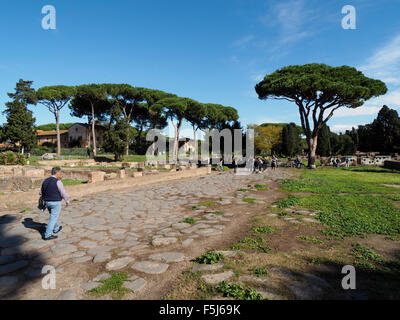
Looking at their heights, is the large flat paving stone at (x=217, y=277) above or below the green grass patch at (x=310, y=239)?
above

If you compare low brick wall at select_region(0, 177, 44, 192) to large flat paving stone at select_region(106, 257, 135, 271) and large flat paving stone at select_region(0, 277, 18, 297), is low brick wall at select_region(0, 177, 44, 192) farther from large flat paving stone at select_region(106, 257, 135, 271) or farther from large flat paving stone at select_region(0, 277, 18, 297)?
large flat paving stone at select_region(106, 257, 135, 271)

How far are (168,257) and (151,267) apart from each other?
1.11 feet

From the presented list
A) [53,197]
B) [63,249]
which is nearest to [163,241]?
[63,249]

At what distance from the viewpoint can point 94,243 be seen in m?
3.83

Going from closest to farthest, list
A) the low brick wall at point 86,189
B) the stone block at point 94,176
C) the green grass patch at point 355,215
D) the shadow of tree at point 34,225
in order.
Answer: the green grass patch at point 355,215 → the shadow of tree at point 34,225 → the low brick wall at point 86,189 → the stone block at point 94,176

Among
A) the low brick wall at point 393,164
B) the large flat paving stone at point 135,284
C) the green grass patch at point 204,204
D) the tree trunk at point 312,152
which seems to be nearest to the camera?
the large flat paving stone at point 135,284

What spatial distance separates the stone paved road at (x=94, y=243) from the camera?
2602mm

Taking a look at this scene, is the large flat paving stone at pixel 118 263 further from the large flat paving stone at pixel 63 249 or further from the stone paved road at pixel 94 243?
the large flat paving stone at pixel 63 249

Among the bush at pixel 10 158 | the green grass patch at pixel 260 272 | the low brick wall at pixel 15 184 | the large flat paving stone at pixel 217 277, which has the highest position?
the bush at pixel 10 158

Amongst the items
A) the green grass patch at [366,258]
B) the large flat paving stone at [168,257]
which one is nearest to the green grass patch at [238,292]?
the large flat paving stone at [168,257]

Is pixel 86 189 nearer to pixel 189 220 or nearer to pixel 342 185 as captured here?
pixel 189 220

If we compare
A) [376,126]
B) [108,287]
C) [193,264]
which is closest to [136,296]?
[108,287]

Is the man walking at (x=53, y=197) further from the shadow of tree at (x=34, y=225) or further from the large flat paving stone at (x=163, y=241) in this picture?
the large flat paving stone at (x=163, y=241)

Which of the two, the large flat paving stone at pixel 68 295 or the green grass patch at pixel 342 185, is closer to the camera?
the large flat paving stone at pixel 68 295
